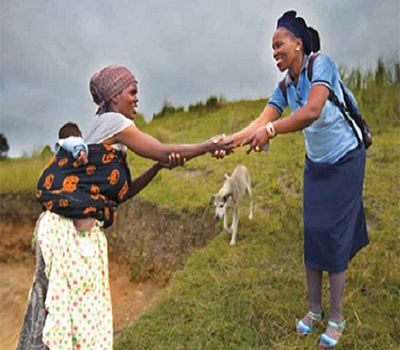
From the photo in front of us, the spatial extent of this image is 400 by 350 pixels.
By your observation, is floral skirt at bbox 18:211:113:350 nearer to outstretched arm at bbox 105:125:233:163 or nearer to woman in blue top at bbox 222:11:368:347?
outstretched arm at bbox 105:125:233:163

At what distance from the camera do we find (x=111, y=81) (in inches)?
82.7

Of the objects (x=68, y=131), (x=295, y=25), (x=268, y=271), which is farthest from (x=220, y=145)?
(x=268, y=271)

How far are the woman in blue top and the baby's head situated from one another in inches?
39.0

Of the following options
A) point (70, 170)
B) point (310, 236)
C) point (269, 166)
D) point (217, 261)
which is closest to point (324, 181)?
point (310, 236)

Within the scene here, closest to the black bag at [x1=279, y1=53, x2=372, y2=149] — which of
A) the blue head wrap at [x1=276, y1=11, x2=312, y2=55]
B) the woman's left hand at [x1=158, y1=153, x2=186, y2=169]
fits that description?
the blue head wrap at [x1=276, y1=11, x2=312, y2=55]

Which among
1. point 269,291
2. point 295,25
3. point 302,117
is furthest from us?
point 269,291

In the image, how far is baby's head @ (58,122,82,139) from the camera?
101 inches

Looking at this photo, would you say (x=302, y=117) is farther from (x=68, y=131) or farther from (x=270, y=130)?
(x=68, y=131)

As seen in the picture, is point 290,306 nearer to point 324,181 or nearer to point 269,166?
point 324,181

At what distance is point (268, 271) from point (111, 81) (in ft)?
9.33

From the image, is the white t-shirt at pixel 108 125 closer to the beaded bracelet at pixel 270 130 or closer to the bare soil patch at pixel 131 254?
the beaded bracelet at pixel 270 130

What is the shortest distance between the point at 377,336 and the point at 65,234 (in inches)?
→ 99.6

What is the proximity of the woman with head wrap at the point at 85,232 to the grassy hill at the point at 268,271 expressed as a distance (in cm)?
149

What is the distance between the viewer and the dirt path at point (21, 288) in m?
5.75
